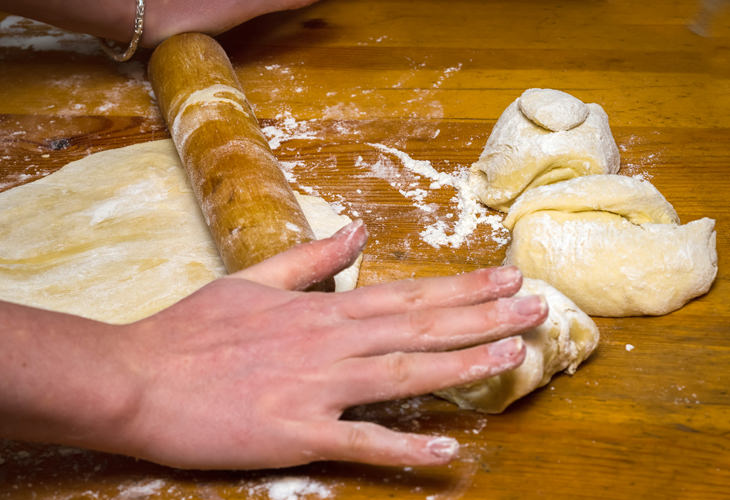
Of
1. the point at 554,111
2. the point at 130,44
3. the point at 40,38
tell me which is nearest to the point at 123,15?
the point at 130,44

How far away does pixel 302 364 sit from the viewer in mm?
936

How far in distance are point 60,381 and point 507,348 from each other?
0.54m

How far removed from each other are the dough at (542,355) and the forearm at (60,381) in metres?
0.46

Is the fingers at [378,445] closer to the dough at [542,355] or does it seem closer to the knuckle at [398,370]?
the knuckle at [398,370]

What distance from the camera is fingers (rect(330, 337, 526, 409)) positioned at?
0.93 metres

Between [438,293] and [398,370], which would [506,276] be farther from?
[398,370]

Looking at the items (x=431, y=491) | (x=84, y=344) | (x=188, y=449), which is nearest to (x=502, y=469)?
(x=431, y=491)

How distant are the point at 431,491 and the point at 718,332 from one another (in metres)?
0.56

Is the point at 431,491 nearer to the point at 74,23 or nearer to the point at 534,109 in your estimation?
the point at 534,109

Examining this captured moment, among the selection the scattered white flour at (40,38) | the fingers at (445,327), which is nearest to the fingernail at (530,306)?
the fingers at (445,327)

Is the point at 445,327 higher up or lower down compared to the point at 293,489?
higher up

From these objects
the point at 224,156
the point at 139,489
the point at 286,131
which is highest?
the point at 224,156

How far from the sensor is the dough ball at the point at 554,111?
4.52 ft

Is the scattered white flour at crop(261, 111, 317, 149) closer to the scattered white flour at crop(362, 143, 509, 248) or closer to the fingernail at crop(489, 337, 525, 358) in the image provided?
the scattered white flour at crop(362, 143, 509, 248)
